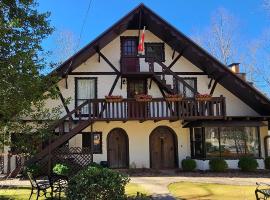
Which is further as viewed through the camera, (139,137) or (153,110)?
(139,137)

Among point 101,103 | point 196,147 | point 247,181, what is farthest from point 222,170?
point 101,103

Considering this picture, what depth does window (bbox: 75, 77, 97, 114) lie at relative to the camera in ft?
72.7

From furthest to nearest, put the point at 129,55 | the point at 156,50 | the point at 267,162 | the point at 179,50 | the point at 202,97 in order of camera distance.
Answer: the point at 156,50, the point at 179,50, the point at 129,55, the point at 267,162, the point at 202,97

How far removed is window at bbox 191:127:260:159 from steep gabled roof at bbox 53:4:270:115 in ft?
6.40

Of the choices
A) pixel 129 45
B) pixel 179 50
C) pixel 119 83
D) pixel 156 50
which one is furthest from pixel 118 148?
pixel 179 50

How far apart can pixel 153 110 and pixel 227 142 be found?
4536mm

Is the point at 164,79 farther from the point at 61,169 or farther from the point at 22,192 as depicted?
the point at 22,192

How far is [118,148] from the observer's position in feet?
73.2

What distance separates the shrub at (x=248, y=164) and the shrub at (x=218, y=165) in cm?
82

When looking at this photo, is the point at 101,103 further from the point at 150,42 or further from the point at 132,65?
the point at 150,42

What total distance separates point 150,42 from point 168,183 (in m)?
10.0

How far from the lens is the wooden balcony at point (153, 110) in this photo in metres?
20.1

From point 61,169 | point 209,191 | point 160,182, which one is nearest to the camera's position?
point 209,191

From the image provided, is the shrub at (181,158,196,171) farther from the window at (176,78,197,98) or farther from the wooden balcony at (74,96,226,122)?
the window at (176,78,197,98)
